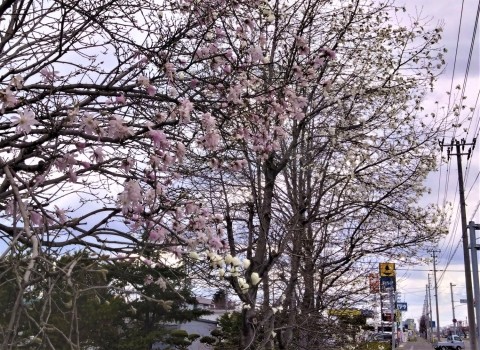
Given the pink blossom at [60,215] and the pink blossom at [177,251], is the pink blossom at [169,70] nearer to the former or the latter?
the pink blossom at [177,251]

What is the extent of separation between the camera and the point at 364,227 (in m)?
14.0

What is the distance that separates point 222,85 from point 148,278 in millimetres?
2042

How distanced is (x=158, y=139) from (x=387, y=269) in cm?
1150

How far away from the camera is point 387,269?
49.4 feet

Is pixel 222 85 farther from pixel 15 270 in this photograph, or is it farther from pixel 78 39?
pixel 15 270

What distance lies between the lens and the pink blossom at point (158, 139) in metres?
4.68

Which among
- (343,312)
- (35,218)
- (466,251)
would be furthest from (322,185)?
(466,251)

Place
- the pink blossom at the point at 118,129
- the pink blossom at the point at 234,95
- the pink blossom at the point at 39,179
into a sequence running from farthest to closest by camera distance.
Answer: the pink blossom at the point at 234,95 → the pink blossom at the point at 39,179 → the pink blossom at the point at 118,129

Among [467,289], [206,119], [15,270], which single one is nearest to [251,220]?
[206,119]

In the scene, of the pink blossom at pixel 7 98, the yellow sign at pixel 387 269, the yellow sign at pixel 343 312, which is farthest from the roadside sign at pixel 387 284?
the pink blossom at pixel 7 98

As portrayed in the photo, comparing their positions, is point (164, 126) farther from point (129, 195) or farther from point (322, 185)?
point (322, 185)

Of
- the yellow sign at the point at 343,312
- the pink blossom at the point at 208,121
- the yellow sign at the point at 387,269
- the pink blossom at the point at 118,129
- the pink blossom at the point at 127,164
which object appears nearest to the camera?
the pink blossom at the point at 118,129

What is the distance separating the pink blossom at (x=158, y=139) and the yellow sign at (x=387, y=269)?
36.5ft

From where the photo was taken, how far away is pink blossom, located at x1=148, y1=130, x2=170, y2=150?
4.68m
